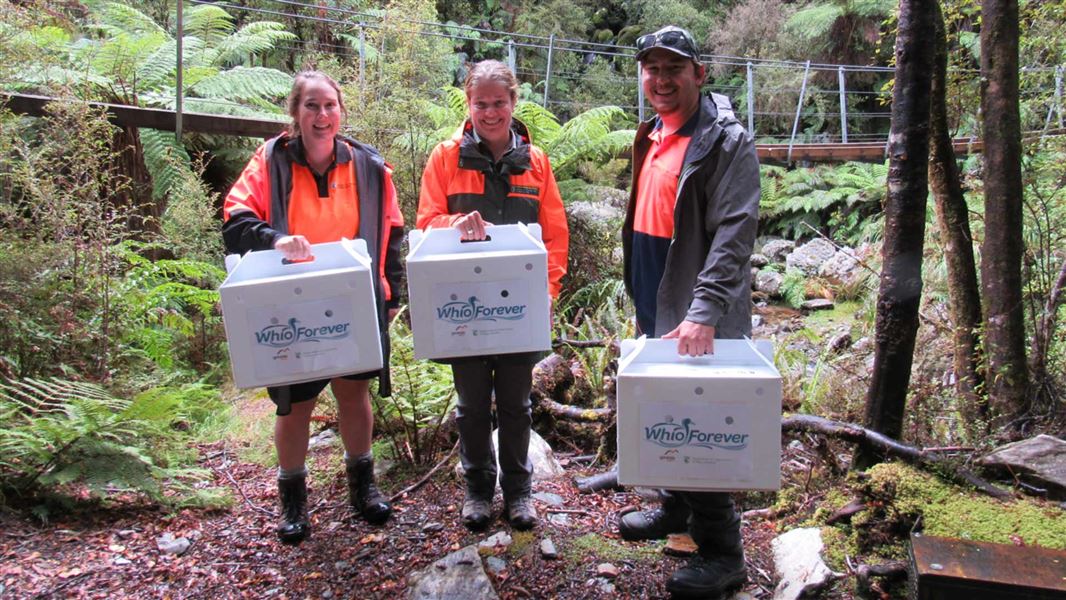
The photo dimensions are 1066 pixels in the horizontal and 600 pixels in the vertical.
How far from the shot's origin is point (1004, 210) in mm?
3164

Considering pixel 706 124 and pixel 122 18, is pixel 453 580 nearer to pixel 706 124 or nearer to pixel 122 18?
pixel 706 124

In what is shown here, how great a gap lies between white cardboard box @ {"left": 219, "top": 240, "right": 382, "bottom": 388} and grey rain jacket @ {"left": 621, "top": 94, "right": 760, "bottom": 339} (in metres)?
1.00

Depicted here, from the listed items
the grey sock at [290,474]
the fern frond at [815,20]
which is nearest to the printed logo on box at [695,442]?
the grey sock at [290,474]

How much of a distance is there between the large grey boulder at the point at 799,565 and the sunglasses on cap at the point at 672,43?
173cm

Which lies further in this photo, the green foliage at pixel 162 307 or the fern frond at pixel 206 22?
the fern frond at pixel 206 22

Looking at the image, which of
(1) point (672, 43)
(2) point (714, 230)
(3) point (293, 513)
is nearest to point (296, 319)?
(3) point (293, 513)

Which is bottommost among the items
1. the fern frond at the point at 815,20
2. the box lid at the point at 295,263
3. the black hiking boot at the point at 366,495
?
the black hiking boot at the point at 366,495

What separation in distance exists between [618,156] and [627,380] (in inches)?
231

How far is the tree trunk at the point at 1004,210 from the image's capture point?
10.3 ft

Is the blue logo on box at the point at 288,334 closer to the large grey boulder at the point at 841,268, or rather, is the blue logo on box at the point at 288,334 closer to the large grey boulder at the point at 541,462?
the large grey boulder at the point at 541,462

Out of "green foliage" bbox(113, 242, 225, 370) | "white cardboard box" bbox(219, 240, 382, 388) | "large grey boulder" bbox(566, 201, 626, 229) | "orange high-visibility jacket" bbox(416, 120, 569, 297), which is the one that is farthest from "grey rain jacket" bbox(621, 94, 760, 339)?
"large grey boulder" bbox(566, 201, 626, 229)

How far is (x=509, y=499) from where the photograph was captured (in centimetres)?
281

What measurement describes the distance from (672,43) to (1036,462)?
1.99 m

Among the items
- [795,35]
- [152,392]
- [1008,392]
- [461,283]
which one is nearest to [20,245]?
[152,392]
